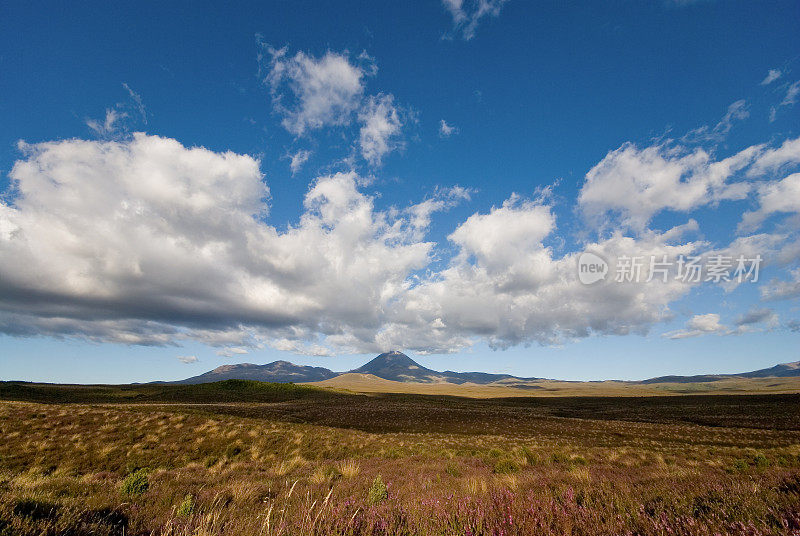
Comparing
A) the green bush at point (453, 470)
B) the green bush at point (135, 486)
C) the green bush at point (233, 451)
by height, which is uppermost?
the green bush at point (135, 486)

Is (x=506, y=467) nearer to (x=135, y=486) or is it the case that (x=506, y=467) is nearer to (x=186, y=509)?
(x=186, y=509)

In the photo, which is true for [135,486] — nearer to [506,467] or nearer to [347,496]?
[347,496]

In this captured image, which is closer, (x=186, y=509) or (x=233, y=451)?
(x=186, y=509)

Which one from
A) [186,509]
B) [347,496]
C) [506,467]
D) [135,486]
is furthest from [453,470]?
[135,486]

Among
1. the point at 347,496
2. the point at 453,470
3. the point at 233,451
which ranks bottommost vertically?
the point at 233,451

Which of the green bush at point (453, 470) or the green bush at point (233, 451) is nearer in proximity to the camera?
the green bush at point (453, 470)

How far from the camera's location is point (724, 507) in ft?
14.4

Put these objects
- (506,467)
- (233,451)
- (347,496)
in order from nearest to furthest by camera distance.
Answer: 1. (347,496)
2. (506,467)
3. (233,451)

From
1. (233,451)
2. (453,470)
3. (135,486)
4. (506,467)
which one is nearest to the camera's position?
(135,486)

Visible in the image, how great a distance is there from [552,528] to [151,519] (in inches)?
244

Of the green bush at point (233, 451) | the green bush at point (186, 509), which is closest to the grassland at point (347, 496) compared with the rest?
the green bush at point (186, 509)

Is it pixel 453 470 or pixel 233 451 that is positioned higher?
pixel 453 470

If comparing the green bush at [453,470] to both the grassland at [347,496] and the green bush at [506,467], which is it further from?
the green bush at [506,467]

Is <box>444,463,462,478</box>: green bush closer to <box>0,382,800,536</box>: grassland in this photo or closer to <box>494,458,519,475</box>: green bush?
<box>0,382,800,536</box>: grassland
